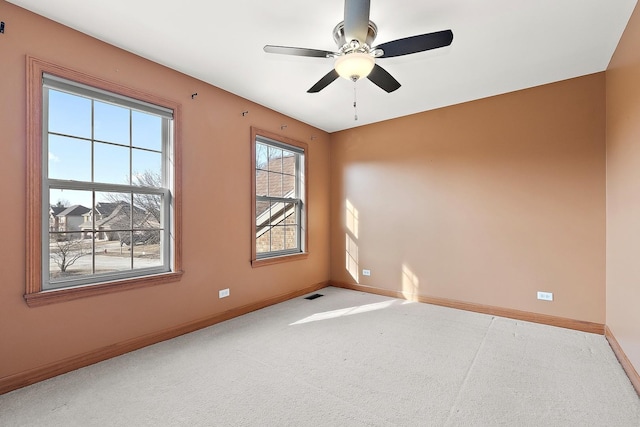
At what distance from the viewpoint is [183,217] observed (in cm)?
309

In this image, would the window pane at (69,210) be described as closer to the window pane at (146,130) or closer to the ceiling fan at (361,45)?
the window pane at (146,130)

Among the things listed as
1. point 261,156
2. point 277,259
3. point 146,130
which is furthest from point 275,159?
point 146,130

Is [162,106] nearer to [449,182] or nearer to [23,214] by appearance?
[23,214]

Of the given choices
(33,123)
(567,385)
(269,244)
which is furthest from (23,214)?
(567,385)

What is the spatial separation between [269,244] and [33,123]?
2.72 m

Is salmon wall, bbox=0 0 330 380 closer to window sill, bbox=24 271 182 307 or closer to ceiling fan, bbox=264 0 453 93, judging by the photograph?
window sill, bbox=24 271 182 307

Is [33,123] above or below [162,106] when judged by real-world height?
below

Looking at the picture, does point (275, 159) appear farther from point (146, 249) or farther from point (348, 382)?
point (348, 382)

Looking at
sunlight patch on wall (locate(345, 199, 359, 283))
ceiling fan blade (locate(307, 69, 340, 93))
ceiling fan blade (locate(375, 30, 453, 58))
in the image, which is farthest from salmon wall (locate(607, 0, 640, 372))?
sunlight patch on wall (locate(345, 199, 359, 283))

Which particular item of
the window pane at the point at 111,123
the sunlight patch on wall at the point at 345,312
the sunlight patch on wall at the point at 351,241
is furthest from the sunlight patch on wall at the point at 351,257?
the window pane at the point at 111,123

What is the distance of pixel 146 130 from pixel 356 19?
224cm

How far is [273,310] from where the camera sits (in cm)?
385

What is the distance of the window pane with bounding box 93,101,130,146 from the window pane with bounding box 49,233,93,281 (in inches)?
34.9

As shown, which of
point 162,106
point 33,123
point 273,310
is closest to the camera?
point 33,123
